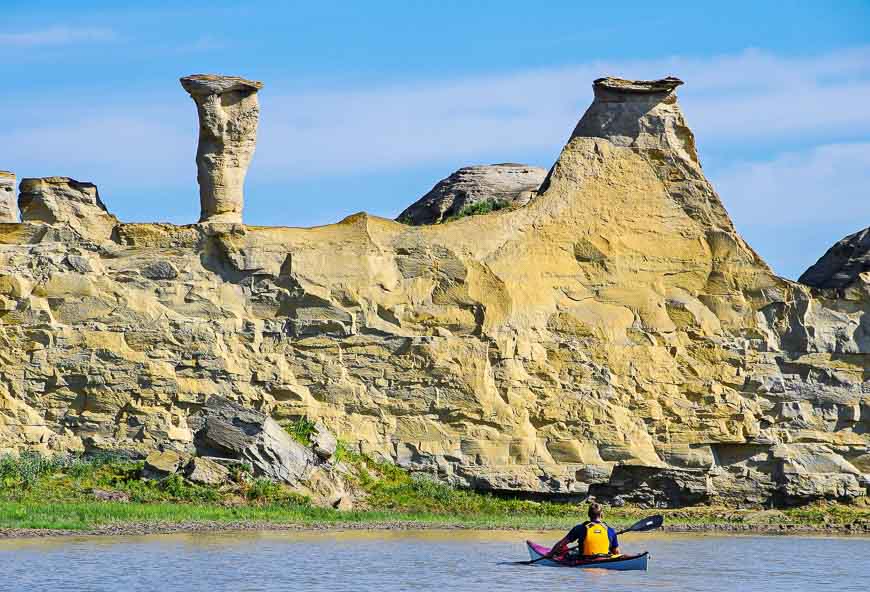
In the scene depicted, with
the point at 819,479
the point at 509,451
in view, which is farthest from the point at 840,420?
the point at 509,451

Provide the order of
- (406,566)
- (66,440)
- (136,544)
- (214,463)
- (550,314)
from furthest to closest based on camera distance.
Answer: (550,314), (66,440), (214,463), (136,544), (406,566)

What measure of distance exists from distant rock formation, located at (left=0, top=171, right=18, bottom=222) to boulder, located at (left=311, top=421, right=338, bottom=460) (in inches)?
253

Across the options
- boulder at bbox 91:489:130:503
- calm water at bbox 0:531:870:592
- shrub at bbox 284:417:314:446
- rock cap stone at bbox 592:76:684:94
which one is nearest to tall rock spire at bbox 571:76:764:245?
rock cap stone at bbox 592:76:684:94

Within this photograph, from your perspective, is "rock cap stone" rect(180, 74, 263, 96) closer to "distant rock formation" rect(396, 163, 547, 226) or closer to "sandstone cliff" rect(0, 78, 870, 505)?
"sandstone cliff" rect(0, 78, 870, 505)

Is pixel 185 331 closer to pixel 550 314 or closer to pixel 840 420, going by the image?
pixel 550 314

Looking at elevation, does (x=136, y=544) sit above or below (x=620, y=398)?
below

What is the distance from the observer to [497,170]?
3600cm

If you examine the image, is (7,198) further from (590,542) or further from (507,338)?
(590,542)

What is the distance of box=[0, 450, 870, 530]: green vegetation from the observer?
2330 centimetres

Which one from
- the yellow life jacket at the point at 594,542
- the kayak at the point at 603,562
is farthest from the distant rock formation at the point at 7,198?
the yellow life jacket at the point at 594,542

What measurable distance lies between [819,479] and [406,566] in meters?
11.5

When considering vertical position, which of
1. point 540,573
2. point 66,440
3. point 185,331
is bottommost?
point 540,573

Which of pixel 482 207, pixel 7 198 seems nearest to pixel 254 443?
pixel 7 198

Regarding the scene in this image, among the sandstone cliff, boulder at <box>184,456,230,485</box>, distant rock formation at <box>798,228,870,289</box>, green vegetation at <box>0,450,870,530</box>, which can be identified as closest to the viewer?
green vegetation at <box>0,450,870,530</box>
